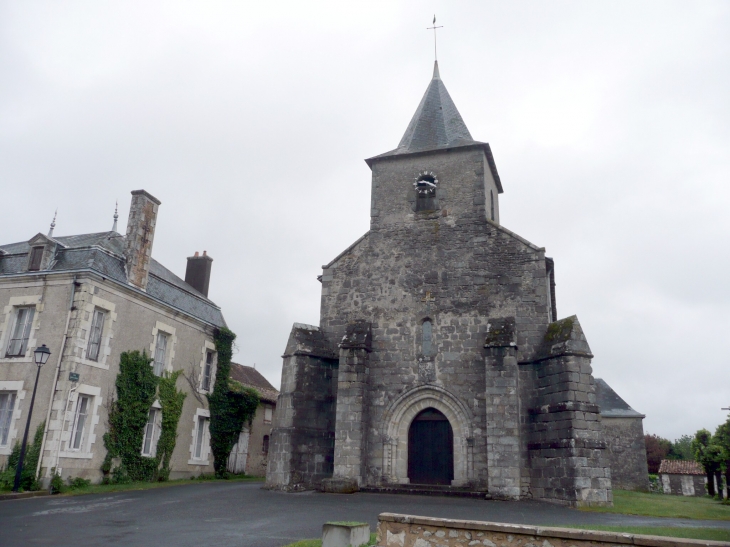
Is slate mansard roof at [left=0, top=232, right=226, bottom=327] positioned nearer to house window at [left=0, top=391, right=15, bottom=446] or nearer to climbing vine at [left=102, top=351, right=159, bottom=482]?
climbing vine at [left=102, top=351, right=159, bottom=482]

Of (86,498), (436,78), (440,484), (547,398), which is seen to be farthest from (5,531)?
(436,78)

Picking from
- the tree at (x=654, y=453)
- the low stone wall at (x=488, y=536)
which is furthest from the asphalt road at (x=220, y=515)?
the tree at (x=654, y=453)

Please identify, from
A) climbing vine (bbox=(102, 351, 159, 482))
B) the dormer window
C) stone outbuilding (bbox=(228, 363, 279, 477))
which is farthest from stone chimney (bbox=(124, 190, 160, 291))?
the dormer window

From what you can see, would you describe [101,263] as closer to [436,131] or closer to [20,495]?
[20,495]

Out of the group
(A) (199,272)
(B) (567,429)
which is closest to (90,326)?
(A) (199,272)

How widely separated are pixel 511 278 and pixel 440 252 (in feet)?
7.47

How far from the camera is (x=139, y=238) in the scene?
18.8m

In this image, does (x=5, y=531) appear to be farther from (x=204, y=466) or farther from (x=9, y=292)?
(x=204, y=466)

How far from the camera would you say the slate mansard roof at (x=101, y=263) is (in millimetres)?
16969

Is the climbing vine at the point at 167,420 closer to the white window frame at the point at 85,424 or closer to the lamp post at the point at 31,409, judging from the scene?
the white window frame at the point at 85,424

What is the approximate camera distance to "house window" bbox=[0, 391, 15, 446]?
1545 cm

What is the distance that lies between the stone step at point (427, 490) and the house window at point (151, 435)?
25.1 feet

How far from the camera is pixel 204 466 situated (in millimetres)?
21172

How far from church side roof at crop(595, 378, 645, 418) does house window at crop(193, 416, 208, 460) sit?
20.5 metres
